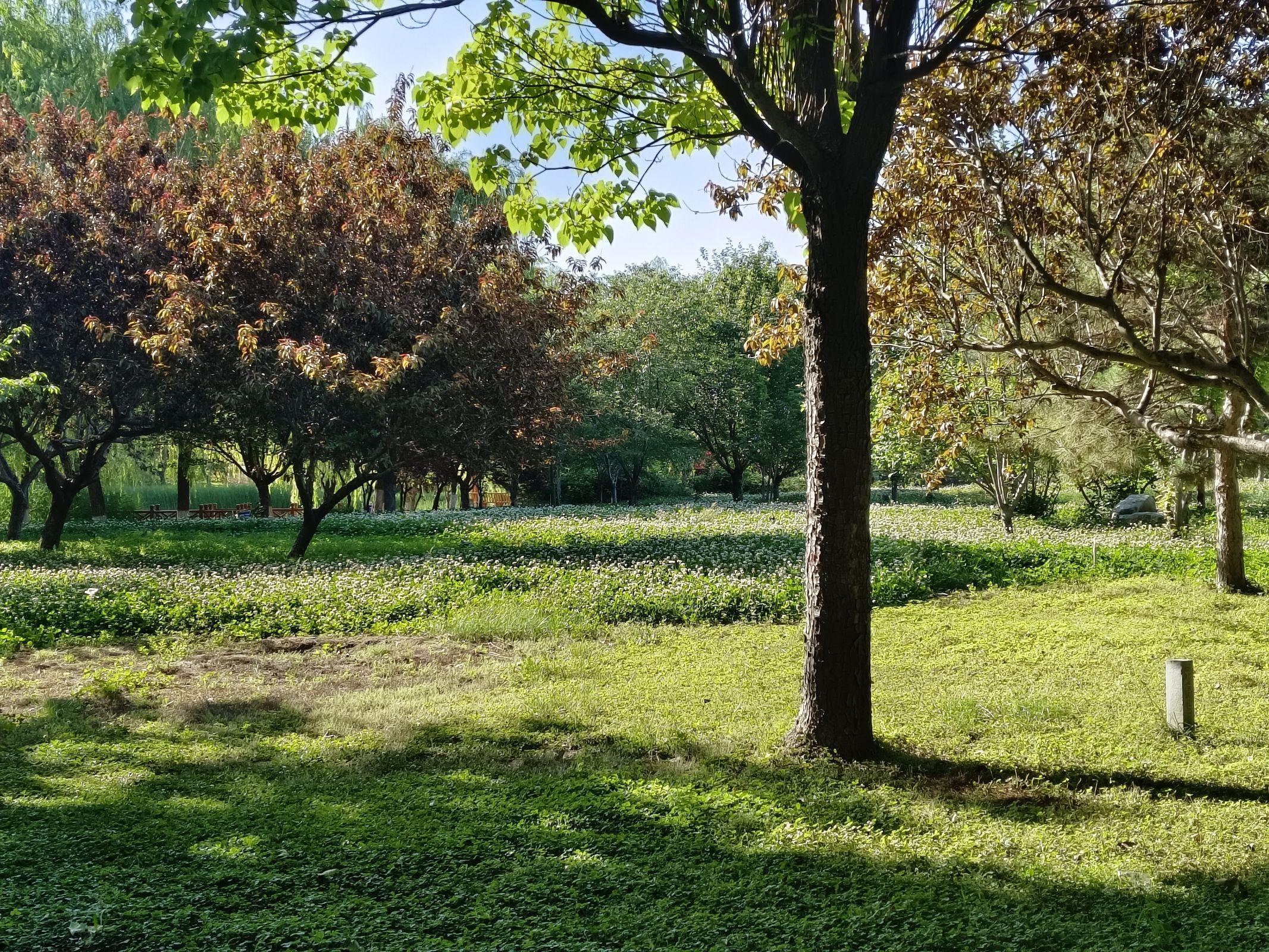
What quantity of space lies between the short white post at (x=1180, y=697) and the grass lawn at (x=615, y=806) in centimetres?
13

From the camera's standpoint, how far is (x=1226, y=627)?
9.77 m

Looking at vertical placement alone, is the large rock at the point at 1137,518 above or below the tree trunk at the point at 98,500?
below

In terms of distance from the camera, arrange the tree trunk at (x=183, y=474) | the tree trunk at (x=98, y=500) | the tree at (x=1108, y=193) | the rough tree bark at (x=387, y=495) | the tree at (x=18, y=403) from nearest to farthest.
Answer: the tree at (x=1108, y=193), the tree at (x=18, y=403), the tree trunk at (x=98, y=500), the tree trunk at (x=183, y=474), the rough tree bark at (x=387, y=495)

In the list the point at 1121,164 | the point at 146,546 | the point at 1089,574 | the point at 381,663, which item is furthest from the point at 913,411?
the point at 146,546

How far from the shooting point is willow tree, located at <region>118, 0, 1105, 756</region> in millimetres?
4750

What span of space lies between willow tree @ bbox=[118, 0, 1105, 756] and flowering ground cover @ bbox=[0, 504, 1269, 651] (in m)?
4.83

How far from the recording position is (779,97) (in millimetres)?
5559

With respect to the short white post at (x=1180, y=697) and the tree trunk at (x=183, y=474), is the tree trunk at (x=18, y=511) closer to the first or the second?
the tree trunk at (x=183, y=474)

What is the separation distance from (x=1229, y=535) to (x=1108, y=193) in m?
6.61

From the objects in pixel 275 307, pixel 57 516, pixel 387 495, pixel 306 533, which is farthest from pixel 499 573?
pixel 387 495

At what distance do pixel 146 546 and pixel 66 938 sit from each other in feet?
48.3

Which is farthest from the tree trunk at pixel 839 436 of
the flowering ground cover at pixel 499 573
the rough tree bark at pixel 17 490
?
the rough tree bark at pixel 17 490

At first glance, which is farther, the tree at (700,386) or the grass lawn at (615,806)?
the tree at (700,386)

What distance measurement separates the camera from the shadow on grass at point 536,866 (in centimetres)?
350
